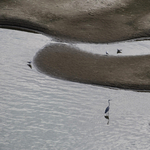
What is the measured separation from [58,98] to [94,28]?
470 centimetres

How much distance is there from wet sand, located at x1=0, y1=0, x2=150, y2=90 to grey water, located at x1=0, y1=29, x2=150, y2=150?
21.3 inches

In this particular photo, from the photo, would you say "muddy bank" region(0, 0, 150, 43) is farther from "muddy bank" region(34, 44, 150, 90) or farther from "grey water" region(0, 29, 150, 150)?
"grey water" region(0, 29, 150, 150)

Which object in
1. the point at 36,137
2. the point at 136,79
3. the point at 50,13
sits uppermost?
the point at 50,13

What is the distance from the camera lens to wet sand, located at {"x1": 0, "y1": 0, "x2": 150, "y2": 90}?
910 cm

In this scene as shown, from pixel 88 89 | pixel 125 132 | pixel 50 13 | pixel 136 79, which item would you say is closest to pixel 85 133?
pixel 125 132

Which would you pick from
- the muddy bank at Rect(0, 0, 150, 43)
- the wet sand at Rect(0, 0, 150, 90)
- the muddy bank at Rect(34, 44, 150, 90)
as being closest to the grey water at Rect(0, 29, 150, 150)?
the muddy bank at Rect(34, 44, 150, 90)

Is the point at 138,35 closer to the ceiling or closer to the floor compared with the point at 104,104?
closer to the ceiling

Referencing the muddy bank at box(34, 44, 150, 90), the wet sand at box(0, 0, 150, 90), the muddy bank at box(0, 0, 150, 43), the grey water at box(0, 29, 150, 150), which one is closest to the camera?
the grey water at box(0, 29, 150, 150)

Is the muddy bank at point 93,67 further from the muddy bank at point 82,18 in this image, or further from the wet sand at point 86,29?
the muddy bank at point 82,18

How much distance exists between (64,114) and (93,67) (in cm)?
251

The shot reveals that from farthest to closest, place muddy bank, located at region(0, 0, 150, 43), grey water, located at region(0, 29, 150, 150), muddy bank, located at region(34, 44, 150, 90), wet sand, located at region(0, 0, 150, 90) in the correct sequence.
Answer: muddy bank, located at region(0, 0, 150, 43) < wet sand, located at region(0, 0, 150, 90) < muddy bank, located at region(34, 44, 150, 90) < grey water, located at region(0, 29, 150, 150)

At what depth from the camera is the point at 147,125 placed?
7102 millimetres

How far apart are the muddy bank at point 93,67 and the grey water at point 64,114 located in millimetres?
304

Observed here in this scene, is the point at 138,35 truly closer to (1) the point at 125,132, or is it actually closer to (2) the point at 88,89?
(2) the point at 88,89
